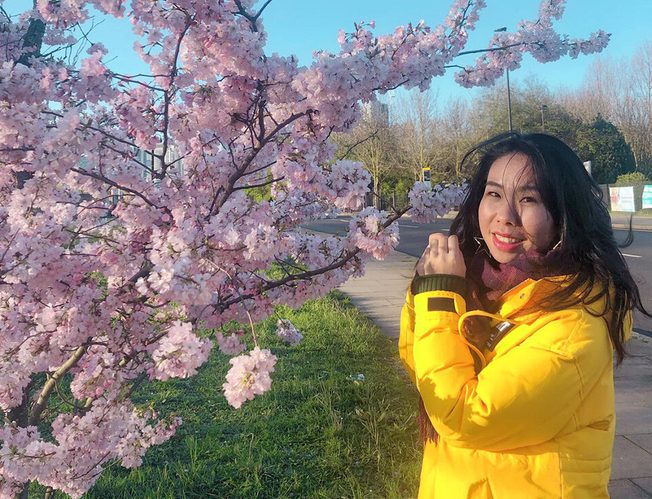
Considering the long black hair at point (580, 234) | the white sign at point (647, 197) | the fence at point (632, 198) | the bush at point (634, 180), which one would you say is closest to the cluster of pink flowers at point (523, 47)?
the long black hair at point (580, 234)

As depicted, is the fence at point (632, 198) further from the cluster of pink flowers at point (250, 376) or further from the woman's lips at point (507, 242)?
the cluster of pink flowers at point (250, 376)

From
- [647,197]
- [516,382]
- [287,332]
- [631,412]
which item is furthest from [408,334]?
[647,197]

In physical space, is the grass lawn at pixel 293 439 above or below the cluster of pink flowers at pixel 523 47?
below

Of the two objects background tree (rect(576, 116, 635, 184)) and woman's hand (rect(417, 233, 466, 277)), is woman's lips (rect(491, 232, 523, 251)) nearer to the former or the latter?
woman's hand (rect(417, 233, 466, 277))

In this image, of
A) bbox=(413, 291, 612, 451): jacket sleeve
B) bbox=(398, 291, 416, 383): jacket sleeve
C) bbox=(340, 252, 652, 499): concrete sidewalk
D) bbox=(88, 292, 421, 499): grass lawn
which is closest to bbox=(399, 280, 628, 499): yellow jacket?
bbox=(413, 291, 612, 451): jacket sleeve

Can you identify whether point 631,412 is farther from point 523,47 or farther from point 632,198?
point 632,198

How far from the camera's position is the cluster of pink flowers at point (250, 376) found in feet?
4.61

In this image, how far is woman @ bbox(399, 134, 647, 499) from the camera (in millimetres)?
1107

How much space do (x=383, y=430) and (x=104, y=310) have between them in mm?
2234

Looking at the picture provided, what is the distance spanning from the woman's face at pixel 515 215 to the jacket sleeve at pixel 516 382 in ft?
0.72

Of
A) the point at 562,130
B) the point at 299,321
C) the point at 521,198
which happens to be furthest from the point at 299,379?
the point at 562,130

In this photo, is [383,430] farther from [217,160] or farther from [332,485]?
[217,160]

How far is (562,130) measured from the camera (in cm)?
3434

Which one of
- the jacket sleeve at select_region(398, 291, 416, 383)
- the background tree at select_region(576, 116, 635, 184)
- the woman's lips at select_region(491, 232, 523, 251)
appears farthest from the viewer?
the background tree at select_region(576, 116, 635, 184)
